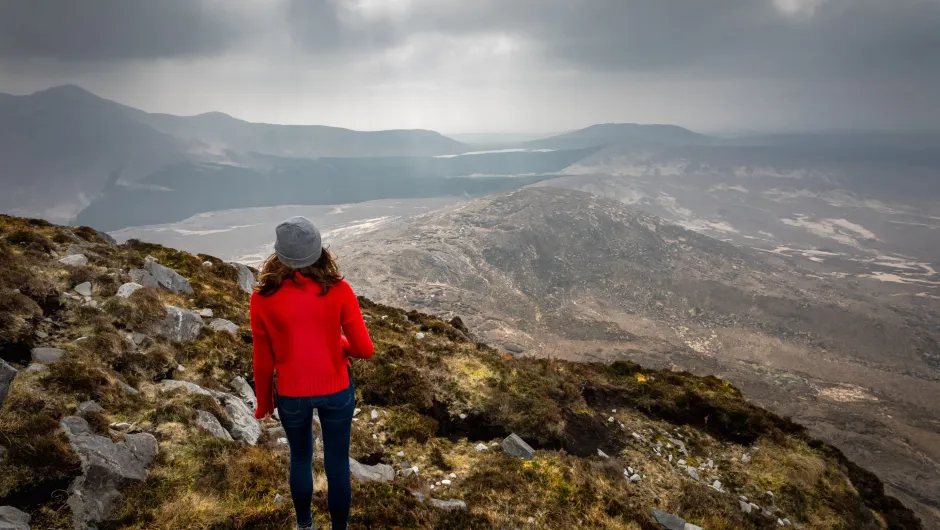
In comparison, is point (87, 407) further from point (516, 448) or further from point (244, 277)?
point (244, 277)

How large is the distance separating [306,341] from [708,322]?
173847 mm

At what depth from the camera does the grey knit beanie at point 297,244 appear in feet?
14.2

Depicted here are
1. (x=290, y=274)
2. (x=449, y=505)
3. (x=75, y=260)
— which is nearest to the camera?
(x=290, y=274)

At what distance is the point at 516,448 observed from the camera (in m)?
11.3

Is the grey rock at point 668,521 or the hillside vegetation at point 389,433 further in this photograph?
the grey rock at point 668,521

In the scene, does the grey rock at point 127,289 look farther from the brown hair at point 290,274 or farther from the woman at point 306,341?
the brown hair at point 290,274

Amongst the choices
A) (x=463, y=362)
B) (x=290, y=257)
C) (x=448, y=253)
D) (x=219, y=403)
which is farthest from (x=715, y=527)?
(x=448, y=253)

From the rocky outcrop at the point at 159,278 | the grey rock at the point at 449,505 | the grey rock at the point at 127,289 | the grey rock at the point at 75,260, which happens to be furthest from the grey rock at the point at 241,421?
the grey rock at the point at 75,260

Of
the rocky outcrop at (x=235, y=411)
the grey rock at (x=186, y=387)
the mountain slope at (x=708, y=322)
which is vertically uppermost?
Answer: the grey rock at (x=186, y=387)

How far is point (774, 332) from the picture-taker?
149 meters

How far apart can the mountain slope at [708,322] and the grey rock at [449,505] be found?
91.9 meters

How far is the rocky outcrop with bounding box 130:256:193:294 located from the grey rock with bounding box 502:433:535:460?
13.5 meters

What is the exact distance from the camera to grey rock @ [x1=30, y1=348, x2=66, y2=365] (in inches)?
337

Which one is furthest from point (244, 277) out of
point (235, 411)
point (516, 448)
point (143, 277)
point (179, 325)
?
point (516, 448)
